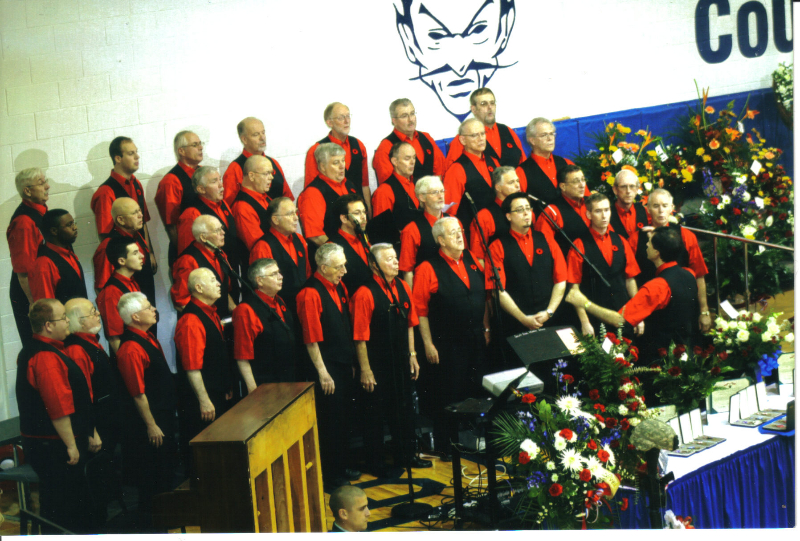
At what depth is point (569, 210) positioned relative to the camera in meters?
4.79

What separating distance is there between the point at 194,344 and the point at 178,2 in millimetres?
1894

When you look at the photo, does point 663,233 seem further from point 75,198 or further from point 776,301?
point 75,198

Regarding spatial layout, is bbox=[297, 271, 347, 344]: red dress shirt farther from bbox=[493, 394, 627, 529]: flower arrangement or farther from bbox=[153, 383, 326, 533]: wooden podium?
bbox=[493, 394, 627, 529]: flower arrangement

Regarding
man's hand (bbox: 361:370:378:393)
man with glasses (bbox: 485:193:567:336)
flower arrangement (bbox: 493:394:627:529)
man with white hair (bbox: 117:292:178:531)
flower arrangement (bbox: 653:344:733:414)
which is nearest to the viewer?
flower arrangement (bbox: 493:394:627:529)

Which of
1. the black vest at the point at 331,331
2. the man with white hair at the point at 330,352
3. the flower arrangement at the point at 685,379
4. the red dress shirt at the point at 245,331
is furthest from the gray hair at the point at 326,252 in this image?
the flower arrangement at the point at 685,379

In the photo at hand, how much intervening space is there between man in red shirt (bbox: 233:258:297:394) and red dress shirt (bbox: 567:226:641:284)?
168cm

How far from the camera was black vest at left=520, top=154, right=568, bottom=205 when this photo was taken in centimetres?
481

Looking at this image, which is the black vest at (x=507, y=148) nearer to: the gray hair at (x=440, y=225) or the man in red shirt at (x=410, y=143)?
the man in red shirt at (x=410, y=143)

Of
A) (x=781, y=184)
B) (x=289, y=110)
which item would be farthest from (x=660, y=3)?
(x=289, y=110)

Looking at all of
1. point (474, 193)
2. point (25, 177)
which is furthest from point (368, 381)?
point (25, 177)

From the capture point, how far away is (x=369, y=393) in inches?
173

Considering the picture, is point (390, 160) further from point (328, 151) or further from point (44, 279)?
point (44, 279)

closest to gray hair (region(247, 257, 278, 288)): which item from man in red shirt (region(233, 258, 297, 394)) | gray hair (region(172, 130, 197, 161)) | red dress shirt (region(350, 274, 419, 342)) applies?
man in red shirt (region(233, 258, 297, 394))

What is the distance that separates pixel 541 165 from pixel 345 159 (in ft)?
3.87
